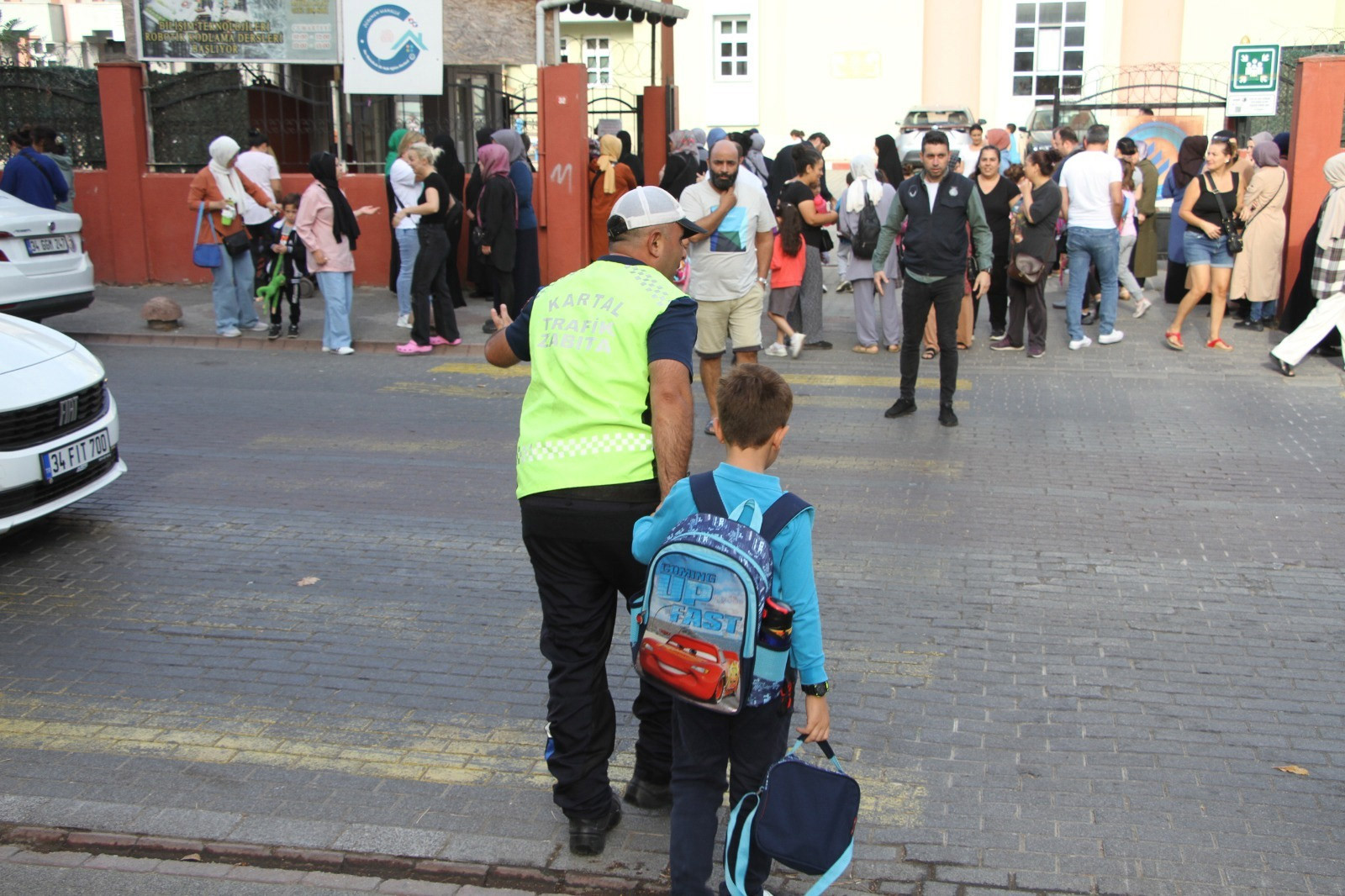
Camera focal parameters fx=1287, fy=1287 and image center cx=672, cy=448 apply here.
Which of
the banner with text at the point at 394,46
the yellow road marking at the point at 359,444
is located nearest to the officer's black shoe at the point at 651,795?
the yellow road marking at the point at 359,444

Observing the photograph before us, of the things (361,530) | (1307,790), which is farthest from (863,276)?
(1307,790)

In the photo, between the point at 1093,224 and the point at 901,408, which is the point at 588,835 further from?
the point at 1093,224

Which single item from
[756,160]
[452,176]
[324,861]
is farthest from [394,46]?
[324,861]

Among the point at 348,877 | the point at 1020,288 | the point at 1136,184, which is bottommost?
the point at 348,877

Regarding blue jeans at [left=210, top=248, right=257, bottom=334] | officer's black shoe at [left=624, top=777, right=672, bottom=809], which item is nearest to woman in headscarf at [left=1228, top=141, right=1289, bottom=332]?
blue jeans at [left=210, top=248, right=257, bottom=334]

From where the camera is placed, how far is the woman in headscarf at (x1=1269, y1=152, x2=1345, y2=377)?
36.1 ft

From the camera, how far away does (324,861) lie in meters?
3.84

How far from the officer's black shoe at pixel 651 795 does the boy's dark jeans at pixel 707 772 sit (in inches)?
25.0

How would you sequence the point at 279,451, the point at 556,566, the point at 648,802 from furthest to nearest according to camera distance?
the point at 279,451 < the point at 648,802 < the point at 556,566

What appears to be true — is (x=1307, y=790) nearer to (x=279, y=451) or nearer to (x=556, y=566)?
(x=556, y=566)

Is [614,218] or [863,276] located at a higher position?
[614,218]

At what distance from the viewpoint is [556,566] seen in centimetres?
368

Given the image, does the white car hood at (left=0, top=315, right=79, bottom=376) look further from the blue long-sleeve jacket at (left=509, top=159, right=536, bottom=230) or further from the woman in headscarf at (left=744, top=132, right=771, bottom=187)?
the woman in headscarf at (left=744, top=132, right=771, bottom=187)

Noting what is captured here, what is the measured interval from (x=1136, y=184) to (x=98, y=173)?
12.5 metres
